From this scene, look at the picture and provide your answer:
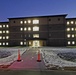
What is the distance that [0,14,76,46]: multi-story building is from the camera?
52.8 meters

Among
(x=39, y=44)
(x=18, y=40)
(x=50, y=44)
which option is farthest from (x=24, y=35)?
(x=50, y=44)

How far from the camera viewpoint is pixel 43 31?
53938 mm

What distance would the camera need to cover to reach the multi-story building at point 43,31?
173 feet

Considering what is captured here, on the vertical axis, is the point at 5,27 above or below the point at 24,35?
above

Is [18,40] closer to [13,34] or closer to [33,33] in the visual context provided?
[13,34]

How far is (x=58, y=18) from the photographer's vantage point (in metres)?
53.2

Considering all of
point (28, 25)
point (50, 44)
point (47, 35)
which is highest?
point (28, 25)

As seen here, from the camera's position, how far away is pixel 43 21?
54.3 metres

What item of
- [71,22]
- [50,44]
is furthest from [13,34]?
[71,22]

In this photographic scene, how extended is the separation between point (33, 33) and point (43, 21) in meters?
7.11

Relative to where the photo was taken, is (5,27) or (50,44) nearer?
(50,44)

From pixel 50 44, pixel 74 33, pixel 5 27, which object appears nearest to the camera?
pixel 50 44

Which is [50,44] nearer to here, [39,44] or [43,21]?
[39,44]

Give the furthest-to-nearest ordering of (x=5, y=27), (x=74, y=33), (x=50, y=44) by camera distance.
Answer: (x=5, y=27) → (x=74, y=33) → (x=50, y=44)
